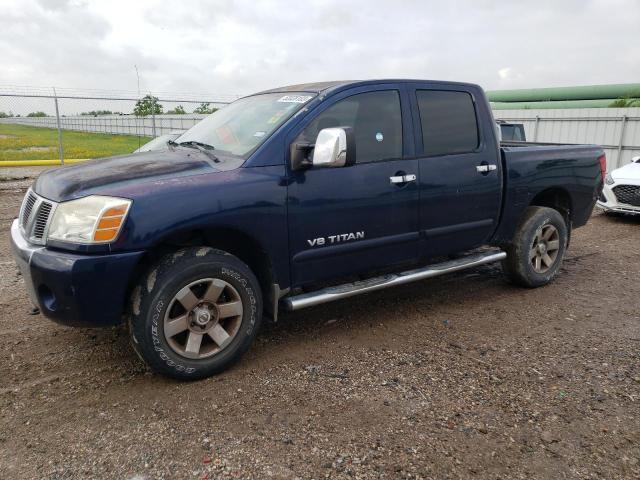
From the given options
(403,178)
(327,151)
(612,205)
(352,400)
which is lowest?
(352,400)

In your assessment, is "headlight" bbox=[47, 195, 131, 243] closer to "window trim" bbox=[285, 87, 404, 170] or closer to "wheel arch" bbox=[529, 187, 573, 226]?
"window trim" bbox=[285, 87, 404, 170]

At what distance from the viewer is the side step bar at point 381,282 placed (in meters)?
3.46

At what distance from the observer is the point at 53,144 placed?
2548 cm

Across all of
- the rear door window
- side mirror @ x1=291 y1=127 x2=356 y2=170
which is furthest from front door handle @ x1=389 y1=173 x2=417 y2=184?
side mirror @ x1=291 y1=127 x2=356 y2=170

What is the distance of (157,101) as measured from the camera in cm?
1485

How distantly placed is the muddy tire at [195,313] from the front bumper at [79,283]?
0.13 m

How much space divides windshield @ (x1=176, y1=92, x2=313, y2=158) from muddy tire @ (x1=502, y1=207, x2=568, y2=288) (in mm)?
2506

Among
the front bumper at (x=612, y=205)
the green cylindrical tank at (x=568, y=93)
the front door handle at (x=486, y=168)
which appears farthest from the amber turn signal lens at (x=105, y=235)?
the green cylindrical tank at (x=568, y=93)

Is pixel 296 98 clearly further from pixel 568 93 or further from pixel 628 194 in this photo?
pixel 568 93

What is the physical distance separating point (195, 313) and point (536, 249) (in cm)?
344

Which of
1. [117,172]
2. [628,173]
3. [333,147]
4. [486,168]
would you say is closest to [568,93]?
[628,173]

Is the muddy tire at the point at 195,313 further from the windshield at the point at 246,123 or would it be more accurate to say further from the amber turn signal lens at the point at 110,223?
the windshield at the point at 246,123

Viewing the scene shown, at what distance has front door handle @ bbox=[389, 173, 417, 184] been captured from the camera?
3756mm

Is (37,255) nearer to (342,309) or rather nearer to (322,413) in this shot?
(322,413)
